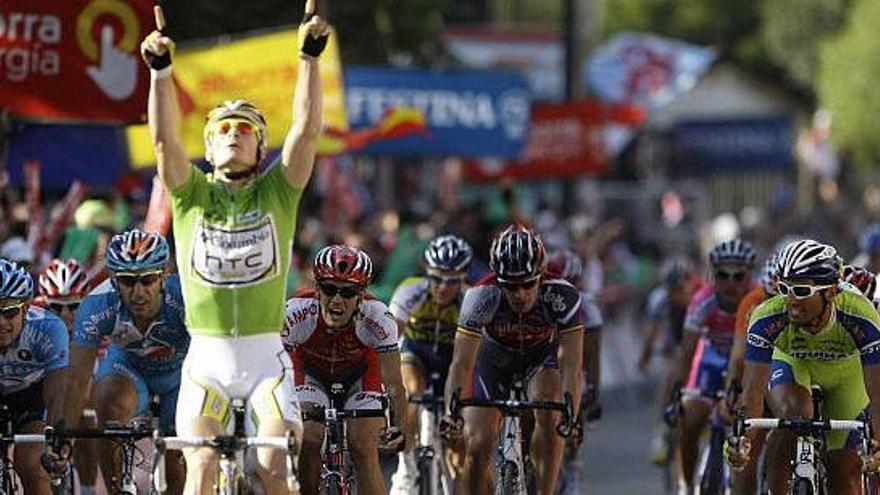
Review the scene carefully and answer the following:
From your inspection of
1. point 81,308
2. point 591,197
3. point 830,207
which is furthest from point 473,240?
point 830,207

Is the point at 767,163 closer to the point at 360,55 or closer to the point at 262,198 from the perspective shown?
the point at 360,55

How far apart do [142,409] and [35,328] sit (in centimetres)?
85

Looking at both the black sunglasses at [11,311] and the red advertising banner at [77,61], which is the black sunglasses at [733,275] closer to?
the red advertising banner at [77,61]

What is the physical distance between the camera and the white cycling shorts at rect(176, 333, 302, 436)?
10.3 metres

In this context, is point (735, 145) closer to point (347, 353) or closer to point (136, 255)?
point (347, 353)

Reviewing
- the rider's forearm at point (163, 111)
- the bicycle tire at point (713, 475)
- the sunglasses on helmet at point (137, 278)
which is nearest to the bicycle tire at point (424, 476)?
the bicycle tire at point (713, 475)

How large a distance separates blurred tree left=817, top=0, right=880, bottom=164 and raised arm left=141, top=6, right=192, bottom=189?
5237 centimetres

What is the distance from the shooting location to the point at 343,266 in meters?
12.7

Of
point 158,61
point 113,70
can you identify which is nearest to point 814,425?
point 158,61

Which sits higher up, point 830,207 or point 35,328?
point 830,207

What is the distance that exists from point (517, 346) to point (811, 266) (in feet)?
9.16

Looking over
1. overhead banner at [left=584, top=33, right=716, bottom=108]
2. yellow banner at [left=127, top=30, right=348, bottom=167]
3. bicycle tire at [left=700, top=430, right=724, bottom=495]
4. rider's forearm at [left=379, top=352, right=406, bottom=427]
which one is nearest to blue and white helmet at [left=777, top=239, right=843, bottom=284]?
rider's forearm at [left=379, top=352, right=406, bottom=427]

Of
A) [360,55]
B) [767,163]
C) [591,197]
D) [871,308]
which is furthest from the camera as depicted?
[767,163]

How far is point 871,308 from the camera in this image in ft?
40.3
